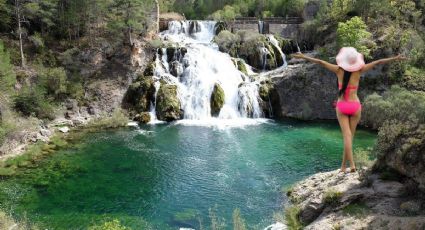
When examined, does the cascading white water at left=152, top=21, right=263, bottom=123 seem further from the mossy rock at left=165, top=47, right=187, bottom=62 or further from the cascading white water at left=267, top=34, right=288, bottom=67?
the cascading white water at left=267, top=34, right=288, bottom=67

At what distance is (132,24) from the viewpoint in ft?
129

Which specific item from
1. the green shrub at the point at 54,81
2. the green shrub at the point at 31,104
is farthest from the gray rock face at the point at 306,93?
the green shrub at the point at 31,104

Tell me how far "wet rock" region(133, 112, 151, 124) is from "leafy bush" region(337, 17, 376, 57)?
835 inches

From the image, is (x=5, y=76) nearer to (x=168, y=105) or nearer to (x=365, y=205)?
(x=168, y=105)

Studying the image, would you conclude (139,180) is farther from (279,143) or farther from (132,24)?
(132,24)

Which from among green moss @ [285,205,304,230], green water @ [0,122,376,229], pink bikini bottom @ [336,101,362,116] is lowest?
green water @ [0,122,376,229]

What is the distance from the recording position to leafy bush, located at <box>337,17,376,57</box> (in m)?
36.8

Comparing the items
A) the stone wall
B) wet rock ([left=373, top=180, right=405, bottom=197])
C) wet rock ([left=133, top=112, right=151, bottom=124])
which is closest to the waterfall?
the stone wall

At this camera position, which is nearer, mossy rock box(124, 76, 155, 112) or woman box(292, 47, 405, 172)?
woman box(292, 47, 405, 172)

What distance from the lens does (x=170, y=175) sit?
23531 millimetres

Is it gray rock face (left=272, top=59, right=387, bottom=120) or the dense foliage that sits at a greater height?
the dense foliage

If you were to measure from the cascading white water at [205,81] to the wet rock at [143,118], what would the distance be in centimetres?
374

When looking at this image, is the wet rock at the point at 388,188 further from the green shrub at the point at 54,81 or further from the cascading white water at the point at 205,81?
the green shrub at the point at 54,81

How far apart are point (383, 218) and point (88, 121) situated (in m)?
29.7
